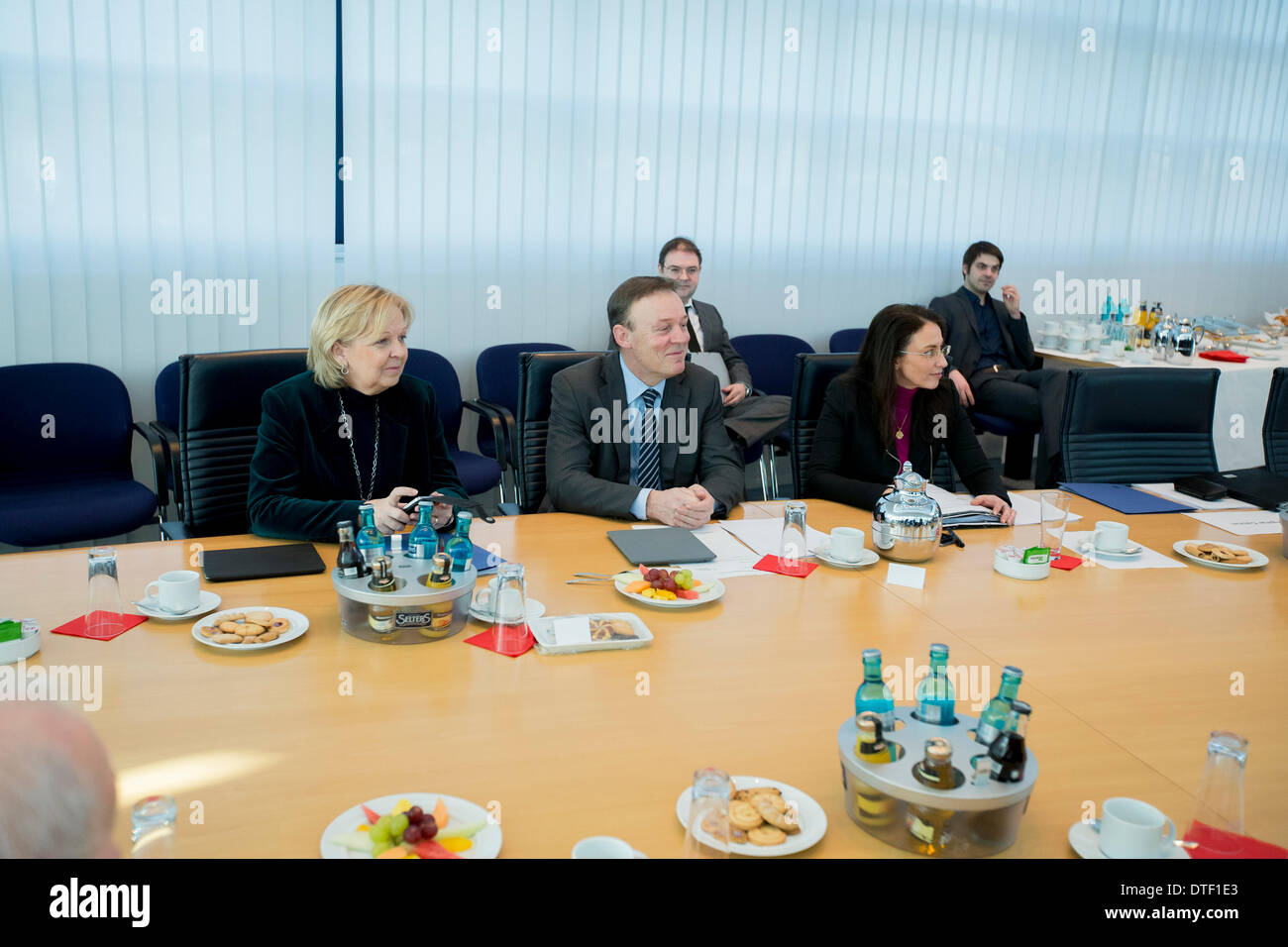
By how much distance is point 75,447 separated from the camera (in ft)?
12.7

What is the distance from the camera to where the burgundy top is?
3.10 metres

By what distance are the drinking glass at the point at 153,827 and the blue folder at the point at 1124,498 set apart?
8.40 ft

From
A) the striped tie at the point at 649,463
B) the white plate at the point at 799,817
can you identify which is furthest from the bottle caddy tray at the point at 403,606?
the striped tie at the point at 649,463

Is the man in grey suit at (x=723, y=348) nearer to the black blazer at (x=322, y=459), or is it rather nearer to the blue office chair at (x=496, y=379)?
the blue office chair at (x=496, y=379)

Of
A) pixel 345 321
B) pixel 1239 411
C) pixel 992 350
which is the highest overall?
pixel 345 321

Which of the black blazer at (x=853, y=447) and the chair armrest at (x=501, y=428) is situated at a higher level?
the black blazer at (x=853, y=447)

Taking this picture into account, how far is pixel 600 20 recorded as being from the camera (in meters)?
4.83

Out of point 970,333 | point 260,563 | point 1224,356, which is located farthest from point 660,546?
point 1224,356

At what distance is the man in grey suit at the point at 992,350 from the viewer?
5309mm

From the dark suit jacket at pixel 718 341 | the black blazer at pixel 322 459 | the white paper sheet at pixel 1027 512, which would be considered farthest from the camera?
the dark suit jacket at pixel 718 341

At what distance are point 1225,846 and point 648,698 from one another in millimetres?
804

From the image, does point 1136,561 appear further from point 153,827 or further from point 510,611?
point 153,827

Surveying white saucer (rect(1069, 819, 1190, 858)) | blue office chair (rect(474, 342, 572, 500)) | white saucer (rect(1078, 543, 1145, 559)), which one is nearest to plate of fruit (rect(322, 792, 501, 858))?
white saucer (rect(1069, 819, 1190, 858))

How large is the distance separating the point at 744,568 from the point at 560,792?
101 centimetres
